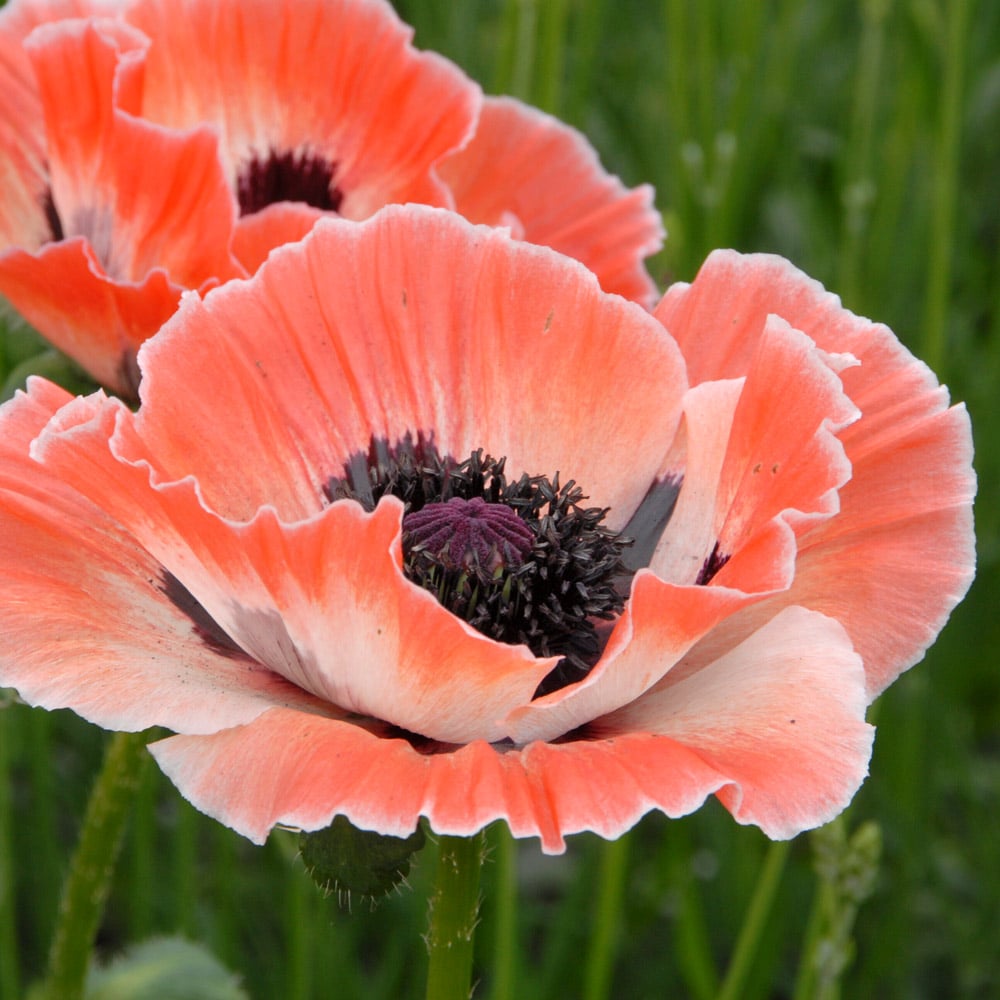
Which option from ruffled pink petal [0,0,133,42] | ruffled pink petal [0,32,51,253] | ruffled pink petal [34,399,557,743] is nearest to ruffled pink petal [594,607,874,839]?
ruffled pink petal [34,399,557,743]

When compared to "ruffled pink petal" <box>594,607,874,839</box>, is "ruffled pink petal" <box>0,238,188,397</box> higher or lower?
higher

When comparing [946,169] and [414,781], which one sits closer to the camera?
[414,781]

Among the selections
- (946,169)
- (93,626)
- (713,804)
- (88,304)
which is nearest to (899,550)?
(93,626)

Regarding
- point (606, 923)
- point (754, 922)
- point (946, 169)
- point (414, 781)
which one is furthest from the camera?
point (946, 169)

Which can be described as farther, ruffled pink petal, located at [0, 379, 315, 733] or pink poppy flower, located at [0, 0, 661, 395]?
pink poppy flower, located at [0, 0, 661, 395]

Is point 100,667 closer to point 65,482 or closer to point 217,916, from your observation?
point 65,482

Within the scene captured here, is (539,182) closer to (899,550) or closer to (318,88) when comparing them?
(318,88)

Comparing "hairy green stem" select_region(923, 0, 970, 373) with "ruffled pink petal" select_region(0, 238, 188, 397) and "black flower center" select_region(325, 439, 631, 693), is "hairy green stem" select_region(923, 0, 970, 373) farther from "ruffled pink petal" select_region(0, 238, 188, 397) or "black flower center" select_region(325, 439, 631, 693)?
"ruffled pink petal" select_region(0, 238, 188, 397)

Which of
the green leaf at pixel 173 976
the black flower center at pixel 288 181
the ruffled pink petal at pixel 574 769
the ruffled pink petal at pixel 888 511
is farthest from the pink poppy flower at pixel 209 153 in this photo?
the green leaf at pixel 173 976
